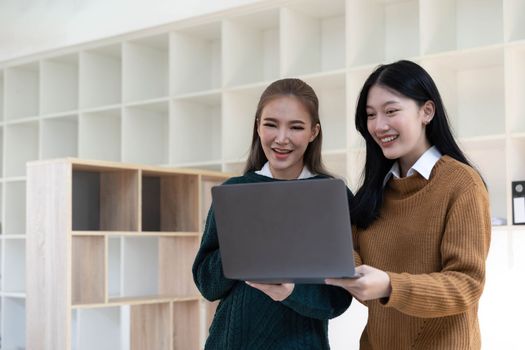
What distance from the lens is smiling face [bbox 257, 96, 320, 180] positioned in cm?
194

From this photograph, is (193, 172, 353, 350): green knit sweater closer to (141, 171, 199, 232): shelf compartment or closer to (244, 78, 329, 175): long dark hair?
(244, 78, 329, 175): long dark hair

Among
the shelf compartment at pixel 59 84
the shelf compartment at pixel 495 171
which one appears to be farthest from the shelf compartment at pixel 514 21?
the shelf compartment at pixel 59 84

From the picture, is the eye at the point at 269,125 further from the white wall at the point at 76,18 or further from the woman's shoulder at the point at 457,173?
the white wall at the point at 76,18

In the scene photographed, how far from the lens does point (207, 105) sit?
4781 mm

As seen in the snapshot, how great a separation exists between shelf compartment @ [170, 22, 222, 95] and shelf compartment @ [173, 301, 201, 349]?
4.11ft

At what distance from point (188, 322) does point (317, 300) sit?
261 centimetres

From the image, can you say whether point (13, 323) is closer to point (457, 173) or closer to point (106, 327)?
point (106, 327)

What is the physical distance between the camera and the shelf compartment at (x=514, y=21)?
3.36 m

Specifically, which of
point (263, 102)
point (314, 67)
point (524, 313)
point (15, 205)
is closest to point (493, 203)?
point (524, 313)

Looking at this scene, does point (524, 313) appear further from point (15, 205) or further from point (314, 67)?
point (15, 205)

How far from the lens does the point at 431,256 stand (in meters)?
1.53

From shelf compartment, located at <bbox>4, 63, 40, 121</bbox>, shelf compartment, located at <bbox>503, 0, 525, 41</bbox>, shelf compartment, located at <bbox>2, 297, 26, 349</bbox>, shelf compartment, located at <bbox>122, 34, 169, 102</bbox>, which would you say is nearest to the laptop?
shelf compartment, located at <bbox>503, 0, 525, 41</bbox>

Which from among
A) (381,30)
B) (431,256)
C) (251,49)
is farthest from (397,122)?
(251,49)

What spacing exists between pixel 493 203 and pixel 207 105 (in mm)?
1888
